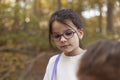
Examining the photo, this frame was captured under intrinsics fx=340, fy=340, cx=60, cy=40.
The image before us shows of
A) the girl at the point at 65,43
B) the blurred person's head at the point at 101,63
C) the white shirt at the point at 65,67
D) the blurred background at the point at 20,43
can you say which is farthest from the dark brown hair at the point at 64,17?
the blurred background at the point at 20,43

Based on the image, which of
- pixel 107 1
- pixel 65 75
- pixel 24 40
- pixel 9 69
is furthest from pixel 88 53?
pixel 107 1

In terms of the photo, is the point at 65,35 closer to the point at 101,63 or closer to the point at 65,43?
the point at 65,43

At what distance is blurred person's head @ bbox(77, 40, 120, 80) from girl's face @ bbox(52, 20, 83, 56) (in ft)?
3.83

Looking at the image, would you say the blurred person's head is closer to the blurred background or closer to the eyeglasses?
the eyeglasses

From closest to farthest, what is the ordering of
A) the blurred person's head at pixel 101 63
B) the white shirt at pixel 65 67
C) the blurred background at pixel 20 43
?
the blurred person's head at pixel 101 63
the white shirt at pixel 65 67
the blurred background at pixel 20 43

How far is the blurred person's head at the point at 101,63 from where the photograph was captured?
1205 mm

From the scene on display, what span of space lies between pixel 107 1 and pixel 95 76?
1460cm

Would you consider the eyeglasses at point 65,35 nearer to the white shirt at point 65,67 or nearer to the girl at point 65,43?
the girl at point 65,43

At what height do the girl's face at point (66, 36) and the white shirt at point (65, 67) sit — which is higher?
the girl's face at point (66, 36)

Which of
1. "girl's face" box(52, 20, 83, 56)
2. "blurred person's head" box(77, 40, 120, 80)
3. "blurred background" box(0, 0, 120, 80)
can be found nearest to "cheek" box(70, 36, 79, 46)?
"girl's face" box(52, 20, 83, 56)

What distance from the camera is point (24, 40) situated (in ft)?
33.3

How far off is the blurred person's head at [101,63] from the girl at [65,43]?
3.76ft

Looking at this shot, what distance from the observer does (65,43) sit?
2.46m

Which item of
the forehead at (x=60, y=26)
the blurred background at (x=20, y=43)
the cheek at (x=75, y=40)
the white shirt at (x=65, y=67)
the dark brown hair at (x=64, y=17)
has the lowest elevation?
the blurred background at (x=20, y=43)
